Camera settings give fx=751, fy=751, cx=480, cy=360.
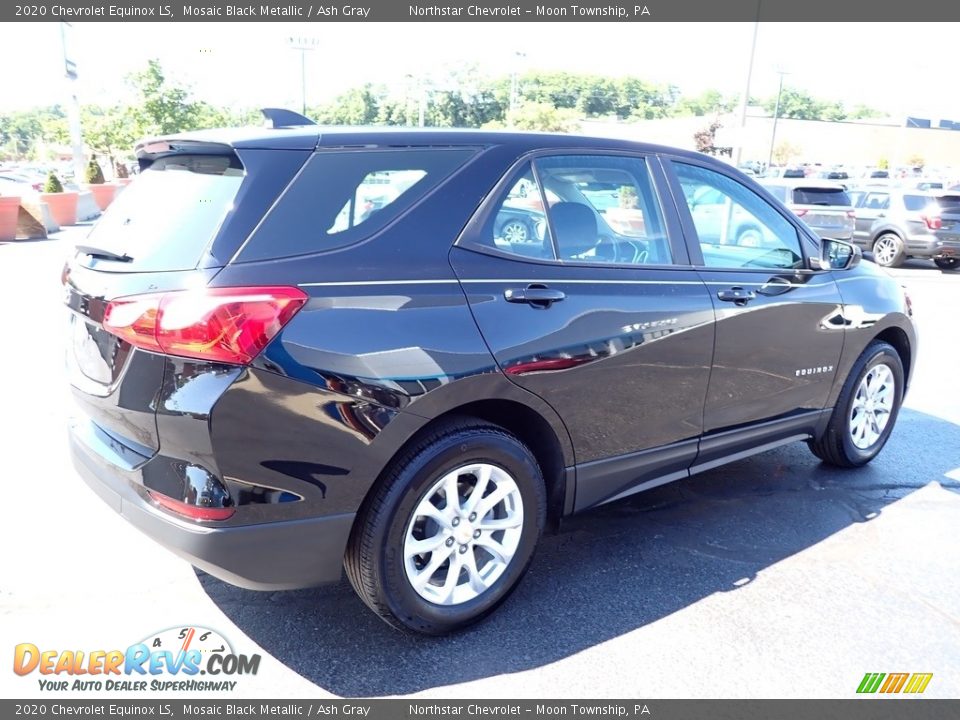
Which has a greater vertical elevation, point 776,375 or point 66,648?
point 776,375

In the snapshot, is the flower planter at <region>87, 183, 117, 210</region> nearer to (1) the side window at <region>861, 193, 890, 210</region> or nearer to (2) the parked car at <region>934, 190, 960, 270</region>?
(1) the side window at <region>861, 193, 890, 210</region>

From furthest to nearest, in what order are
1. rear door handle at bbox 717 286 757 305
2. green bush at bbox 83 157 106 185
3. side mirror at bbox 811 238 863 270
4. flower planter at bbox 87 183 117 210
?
green bush at bbox 83 157 106 185 < flower planter at bbox 87 183 117 210 < side mirror at bbox 811 238 863 270 < rear door handle at bbox 717 286 757 305

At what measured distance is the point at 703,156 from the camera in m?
3.78

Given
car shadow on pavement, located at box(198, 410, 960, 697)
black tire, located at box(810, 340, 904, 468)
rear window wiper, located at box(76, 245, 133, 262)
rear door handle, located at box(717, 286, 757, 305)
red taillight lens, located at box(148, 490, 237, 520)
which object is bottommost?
car shadow on pavement, located at box(198, 410, 960, 697)

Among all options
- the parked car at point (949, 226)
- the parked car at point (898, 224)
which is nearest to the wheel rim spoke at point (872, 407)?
the parked car at point (898, 224)

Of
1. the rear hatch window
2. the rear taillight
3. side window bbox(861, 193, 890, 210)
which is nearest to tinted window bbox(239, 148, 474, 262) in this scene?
the rear taillight

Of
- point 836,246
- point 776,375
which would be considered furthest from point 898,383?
point 776,375

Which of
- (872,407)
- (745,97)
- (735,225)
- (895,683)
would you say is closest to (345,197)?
(735,225)

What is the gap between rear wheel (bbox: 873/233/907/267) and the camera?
1561 centimetres

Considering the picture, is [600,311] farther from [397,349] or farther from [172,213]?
[172,213]

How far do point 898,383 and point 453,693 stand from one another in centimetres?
368

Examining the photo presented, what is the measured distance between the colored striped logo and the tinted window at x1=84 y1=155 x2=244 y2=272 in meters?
2.79

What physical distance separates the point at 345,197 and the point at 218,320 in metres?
0.64

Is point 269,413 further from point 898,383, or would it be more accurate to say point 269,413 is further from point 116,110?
point 116,110
